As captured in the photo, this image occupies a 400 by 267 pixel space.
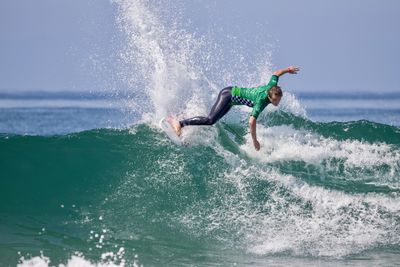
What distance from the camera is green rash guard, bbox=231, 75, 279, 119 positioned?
1176cm

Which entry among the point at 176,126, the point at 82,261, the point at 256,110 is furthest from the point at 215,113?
the point at 82,261

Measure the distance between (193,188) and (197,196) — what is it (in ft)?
0.70

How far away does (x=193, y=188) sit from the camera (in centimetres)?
1205

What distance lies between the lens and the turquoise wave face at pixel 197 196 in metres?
10.5

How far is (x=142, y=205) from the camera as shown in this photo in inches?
458

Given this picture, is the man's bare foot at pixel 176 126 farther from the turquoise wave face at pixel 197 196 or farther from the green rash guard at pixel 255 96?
the green rash guard at pixel 255 96

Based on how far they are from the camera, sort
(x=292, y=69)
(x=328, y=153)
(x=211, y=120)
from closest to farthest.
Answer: (x=292, y=69) → (x=211, y=120) → (x=328, y=153)

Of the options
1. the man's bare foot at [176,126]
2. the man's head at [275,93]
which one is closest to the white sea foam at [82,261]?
the man's bare foot at [176,126]

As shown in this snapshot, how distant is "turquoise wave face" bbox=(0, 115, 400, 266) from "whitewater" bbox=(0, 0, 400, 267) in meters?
0.02

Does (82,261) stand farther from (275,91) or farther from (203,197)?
(275,91)

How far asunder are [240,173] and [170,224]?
1.64m

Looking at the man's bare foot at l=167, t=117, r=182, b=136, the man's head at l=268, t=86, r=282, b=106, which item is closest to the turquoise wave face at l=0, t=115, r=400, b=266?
the man's bare foot at l=167, t=117, r=182, b=136

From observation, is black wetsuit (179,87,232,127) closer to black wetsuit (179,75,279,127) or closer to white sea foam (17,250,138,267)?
black wetsuit (179,75,279,127)

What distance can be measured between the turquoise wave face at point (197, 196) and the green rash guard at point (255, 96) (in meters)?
1.01
